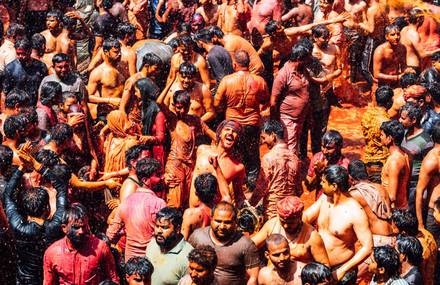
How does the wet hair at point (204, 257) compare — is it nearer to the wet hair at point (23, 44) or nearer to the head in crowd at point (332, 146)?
the head in crowd at point (332, 146)

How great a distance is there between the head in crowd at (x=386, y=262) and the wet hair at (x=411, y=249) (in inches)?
13.9

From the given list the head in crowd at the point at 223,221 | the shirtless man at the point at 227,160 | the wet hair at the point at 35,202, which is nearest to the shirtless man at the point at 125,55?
the shirtless man at the point at 227,160

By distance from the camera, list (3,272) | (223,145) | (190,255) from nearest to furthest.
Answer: (190,255) → (3,272) → (223,145)

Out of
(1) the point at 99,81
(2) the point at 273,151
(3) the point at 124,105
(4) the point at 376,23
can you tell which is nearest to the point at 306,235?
(2) the point at 273,151

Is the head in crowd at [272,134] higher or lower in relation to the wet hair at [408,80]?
higher

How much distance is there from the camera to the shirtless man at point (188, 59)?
35.2 feet

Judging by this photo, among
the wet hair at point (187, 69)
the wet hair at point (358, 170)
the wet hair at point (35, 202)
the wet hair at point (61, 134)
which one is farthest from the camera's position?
the wet hair at point (187, 69)

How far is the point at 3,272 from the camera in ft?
25.9

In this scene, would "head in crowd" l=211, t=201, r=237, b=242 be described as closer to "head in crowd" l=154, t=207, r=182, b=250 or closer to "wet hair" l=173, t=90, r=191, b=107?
"head in crowd" l=154, t=207, r=182, b=250

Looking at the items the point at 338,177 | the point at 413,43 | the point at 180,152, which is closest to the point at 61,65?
the point at 180,152

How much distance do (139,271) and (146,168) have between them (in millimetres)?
1644

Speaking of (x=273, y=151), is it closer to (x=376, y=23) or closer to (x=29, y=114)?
(x=29, y=114)

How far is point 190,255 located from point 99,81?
4.87m

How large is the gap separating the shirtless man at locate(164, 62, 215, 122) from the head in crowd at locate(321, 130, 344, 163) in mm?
1773
